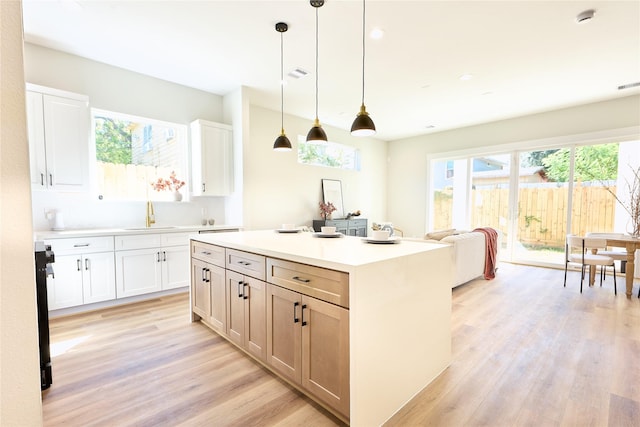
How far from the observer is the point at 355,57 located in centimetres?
356

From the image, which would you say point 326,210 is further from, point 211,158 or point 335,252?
point 335,252

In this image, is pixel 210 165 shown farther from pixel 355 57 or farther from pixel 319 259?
pixel 319 259

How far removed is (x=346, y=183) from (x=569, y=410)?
585 cm

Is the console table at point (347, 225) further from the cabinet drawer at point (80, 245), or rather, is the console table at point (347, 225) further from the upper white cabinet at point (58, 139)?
the upper white cabinet at point (58, 139)

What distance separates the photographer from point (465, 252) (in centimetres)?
418

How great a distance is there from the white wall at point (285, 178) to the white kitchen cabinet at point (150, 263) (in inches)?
43.4

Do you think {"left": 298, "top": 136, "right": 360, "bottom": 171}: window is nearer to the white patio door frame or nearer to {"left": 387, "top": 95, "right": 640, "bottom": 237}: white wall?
{"left": 387, "top": 95, "right": 640, "bottom": 237}: white wall

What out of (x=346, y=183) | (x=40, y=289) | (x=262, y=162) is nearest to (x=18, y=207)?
(x=40, y=289)

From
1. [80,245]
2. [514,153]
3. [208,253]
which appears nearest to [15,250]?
[208,253]

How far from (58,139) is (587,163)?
8.10 meters

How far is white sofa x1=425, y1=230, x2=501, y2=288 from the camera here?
13.1 feet

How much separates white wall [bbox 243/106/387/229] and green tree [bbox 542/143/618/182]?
3.91m

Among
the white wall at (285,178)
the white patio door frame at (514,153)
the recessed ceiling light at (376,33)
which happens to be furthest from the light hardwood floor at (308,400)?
the recessed ceiling light at (376,33)

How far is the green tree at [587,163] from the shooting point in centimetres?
500
